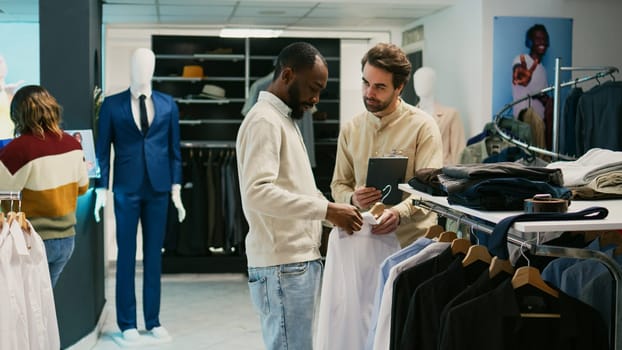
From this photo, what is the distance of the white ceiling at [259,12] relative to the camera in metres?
6.91

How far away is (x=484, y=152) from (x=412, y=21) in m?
2.15

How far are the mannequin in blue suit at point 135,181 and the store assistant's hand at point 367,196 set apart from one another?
2.67 metres

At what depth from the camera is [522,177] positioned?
7.15ft

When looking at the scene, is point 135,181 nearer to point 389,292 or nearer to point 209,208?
point 209,208

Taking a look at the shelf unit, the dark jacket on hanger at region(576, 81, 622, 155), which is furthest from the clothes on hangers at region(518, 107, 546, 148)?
the shelf unit

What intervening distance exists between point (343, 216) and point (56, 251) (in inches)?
83.6

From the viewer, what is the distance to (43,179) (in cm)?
417

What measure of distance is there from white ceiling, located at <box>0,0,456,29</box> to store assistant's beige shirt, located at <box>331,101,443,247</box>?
11.9 ft

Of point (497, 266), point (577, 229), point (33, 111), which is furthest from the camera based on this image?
point (33, 111)

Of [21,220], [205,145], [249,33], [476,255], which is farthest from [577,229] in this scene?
[249,33]

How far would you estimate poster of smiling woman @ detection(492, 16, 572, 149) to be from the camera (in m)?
6.50

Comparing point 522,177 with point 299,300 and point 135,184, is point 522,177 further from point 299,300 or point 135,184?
point 135,184

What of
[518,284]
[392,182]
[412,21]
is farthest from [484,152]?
[518,284]

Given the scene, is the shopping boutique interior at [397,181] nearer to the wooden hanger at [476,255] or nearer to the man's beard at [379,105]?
the wooden hanger at [476,255]
